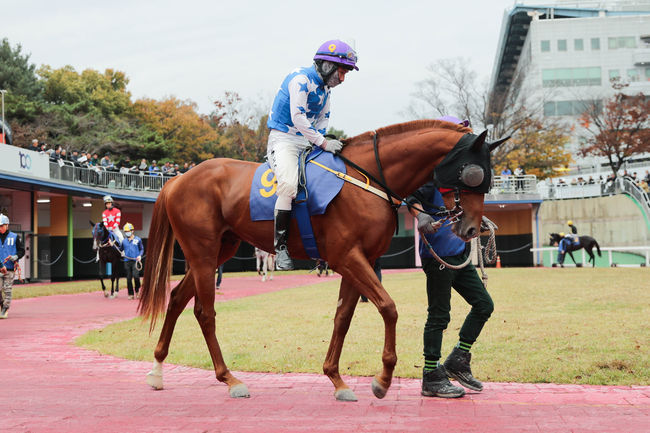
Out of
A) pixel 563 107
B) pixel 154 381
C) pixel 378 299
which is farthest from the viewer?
pixel 563 107

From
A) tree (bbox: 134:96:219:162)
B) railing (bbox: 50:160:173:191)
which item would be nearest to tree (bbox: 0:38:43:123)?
tree (bbox: 134:96:219:162)

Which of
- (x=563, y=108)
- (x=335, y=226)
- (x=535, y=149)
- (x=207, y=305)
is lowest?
(x=207, y=305)

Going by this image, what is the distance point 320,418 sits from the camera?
4.60 metres

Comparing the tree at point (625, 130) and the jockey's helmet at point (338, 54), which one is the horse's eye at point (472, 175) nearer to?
the jockey's helmet at point (338, 54)

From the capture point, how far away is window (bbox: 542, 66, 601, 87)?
67062mm

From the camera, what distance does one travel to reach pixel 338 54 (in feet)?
18.1

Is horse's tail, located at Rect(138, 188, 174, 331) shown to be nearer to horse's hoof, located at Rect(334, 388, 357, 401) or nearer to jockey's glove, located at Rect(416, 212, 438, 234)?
horse's hoof, located at Rect(334, 388, 357, 401)

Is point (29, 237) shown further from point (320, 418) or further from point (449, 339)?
point (320, 418)

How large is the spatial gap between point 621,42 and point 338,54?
7236 centimetres

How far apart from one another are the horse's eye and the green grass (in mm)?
2071

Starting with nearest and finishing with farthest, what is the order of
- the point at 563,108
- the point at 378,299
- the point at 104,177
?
1. the point at 378,299
2. the point at 104,177
3. the point at 563,108

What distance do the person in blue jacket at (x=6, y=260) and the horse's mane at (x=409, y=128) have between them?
1007 centimetres

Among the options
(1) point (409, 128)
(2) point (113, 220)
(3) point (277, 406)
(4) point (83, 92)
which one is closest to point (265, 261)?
(2) point (113, 220)

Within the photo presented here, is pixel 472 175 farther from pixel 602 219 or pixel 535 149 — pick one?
pixel 535 149
